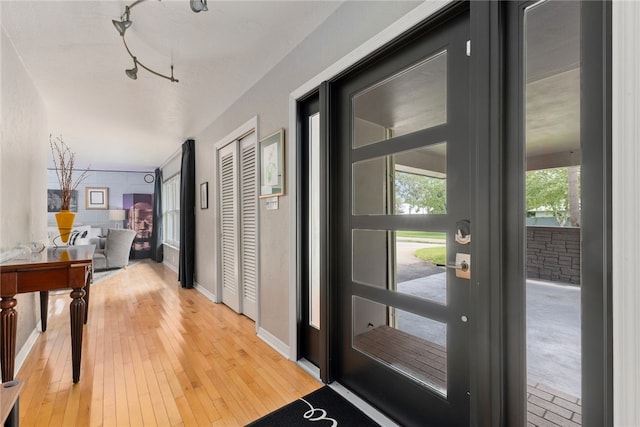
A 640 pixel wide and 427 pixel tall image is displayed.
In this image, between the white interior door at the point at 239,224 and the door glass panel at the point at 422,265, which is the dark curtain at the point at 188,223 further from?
the door glass panel at the point at 422,265

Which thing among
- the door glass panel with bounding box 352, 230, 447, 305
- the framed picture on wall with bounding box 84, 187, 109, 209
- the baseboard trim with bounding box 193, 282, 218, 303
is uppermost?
the framed picture on wall with bounding box 84, 187, 109, 209

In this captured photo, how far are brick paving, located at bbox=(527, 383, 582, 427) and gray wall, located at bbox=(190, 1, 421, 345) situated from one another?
5.38ft

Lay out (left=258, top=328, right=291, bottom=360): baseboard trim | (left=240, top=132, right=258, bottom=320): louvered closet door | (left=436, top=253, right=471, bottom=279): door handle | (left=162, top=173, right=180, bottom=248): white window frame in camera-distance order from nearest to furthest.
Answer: (left=436, top=253, right=471, bottom=279): door handle → (left=258, top=328, right=291, bottom=360): baseboard trim → (left=240, top=132, right=258, bottom=320): louvered closet door → (left=162, top=173, right=180, bottom=248): white window frame

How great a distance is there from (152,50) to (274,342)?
2.57m

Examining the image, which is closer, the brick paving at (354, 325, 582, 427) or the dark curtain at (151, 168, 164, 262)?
the brick paving at (354, 325, 582, 427)

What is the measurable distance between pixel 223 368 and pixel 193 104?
2.86 metres

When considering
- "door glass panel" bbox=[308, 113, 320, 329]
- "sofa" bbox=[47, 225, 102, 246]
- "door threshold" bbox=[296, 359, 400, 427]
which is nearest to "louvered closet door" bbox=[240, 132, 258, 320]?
"door glass panel" bbox=[308, 113, 320, 329]

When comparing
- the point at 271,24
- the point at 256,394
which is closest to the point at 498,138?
the point at 271,24

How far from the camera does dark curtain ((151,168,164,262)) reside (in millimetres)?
7359

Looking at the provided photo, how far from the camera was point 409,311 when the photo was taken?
1502 mm

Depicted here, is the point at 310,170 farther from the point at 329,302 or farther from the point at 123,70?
the point at 123,70

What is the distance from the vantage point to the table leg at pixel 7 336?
167 cm

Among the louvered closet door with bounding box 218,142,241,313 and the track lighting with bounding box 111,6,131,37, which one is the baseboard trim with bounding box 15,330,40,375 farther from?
the track lighting with bounding box 111,6,131,37

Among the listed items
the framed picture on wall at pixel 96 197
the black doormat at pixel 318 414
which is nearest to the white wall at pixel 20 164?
the black doormat at pixel 318 414
